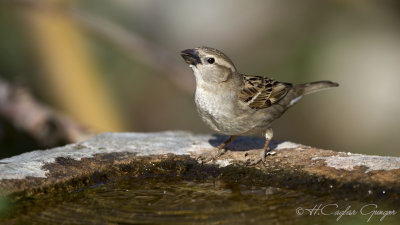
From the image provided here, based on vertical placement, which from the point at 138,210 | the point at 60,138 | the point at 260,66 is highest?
the point at 260,66

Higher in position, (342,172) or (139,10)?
(139,10)

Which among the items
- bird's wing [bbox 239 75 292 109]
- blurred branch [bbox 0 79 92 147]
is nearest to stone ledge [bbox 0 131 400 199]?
bird's wing [bbox 239 75 292 109]

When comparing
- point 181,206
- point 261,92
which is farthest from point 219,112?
point 181,206

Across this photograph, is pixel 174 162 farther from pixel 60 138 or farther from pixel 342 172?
pixel 60 138

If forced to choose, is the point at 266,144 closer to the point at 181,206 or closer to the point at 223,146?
the point at 223,146

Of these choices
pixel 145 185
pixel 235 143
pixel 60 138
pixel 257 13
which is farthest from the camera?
pixel 257 13

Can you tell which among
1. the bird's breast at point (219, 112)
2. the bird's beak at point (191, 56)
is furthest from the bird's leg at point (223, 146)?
the bird's beak at point (191, 56)

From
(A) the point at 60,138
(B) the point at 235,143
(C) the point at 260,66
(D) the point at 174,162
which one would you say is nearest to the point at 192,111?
(C) the point at 260,66
